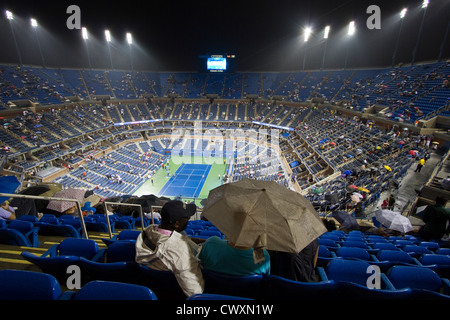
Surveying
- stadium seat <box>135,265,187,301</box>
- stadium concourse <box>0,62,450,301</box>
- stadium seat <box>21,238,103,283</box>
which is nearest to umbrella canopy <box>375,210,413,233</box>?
stadium concourse <box>0,62,450,301</box>

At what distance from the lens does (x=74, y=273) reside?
300 centimetres

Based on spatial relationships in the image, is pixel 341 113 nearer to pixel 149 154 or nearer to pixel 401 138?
pixel 401 138

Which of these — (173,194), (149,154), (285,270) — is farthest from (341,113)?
(285,270)

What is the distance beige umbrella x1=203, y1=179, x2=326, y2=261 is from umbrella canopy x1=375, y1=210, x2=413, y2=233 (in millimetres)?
6341

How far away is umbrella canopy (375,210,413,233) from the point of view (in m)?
7.34

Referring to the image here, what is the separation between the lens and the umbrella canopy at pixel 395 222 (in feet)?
24.1

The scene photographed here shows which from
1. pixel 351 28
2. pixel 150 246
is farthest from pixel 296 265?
pixel 351 28

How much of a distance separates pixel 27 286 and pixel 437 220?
385 inches

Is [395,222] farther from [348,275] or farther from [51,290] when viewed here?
[51,290]

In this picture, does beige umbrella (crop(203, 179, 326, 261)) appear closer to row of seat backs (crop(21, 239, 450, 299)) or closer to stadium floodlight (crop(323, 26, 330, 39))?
row of seat backs (crop(21, 239, 450, 299))

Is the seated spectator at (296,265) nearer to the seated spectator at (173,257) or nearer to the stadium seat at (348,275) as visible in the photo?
the stadium seat at (348,275)

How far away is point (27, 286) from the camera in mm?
1924


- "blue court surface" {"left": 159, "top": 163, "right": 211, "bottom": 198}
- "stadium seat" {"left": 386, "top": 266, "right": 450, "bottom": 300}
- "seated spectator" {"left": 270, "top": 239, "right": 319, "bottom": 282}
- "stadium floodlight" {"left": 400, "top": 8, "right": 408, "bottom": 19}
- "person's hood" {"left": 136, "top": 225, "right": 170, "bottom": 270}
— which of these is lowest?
"blue court surface" {"left": 159, "top": 163, "right": 211, "bottom": 198}
